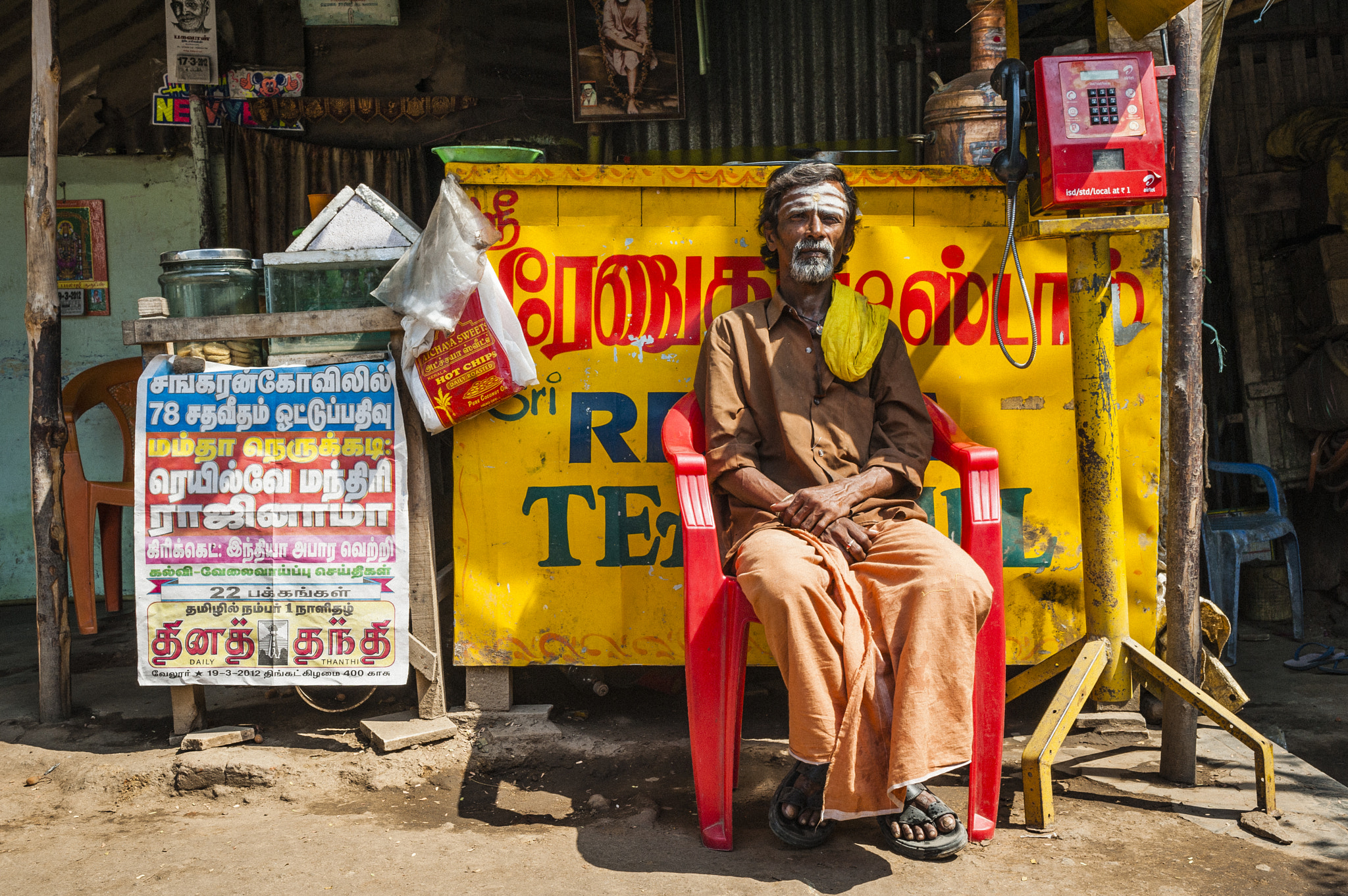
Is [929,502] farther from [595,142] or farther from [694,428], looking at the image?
[595,142]

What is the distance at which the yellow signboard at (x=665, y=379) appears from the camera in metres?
3.31

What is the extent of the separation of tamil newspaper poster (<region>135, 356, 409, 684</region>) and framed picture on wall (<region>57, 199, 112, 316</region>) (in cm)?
243

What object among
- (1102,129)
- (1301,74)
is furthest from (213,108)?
(1301,74)

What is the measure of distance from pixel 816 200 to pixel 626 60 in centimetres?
235

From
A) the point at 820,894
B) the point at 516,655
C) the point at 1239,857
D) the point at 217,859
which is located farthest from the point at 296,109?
the point at 1239,857

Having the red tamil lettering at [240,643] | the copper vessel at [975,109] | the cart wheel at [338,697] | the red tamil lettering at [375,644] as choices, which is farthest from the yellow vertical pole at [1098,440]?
the red tamil lettering at [240,643]

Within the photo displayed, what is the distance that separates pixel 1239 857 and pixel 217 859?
2557 mm

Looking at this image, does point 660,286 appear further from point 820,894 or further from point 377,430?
point 820,894

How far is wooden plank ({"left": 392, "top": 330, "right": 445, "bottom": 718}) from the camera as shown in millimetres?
3279

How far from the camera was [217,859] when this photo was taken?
8.44ft

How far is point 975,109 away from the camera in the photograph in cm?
338

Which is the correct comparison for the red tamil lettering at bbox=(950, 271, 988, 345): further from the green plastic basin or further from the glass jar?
the glass jar

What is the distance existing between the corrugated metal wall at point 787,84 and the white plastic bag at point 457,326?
218 centimetres

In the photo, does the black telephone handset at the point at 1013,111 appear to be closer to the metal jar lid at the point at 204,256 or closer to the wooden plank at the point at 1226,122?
the metal jar lid at the point at 204,256
